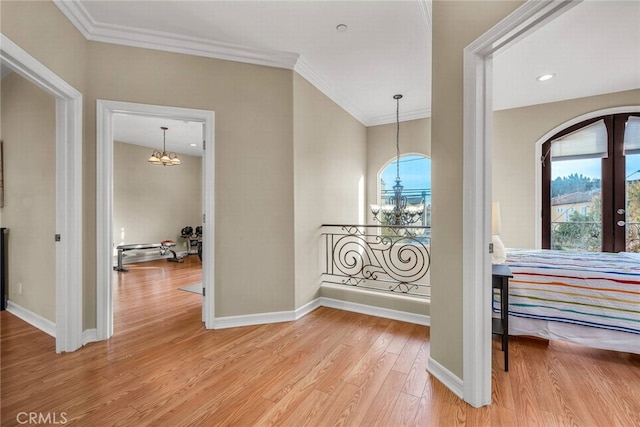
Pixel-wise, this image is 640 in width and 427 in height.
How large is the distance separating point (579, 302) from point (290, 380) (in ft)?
7.84

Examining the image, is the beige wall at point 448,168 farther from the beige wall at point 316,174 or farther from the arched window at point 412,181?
the arched window at point 412,181

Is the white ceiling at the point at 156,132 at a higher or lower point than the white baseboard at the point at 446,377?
higher

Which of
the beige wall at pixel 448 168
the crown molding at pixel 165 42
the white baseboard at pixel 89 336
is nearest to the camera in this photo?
the beige wall at pixel 448 168

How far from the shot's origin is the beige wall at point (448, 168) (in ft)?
5.80

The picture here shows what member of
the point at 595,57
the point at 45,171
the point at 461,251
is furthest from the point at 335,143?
the point at 45,171

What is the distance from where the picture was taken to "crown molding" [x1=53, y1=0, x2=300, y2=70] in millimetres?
2298

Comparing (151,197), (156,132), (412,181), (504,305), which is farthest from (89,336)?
(151,197)

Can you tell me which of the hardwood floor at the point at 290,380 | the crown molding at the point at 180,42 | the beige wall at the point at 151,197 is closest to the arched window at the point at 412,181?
the crown molding at the point at 180,42

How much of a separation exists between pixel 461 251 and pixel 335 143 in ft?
9.08

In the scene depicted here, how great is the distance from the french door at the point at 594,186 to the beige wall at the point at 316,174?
118 inches

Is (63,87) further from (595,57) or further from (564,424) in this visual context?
(595,57)

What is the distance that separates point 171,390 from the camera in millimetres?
1845

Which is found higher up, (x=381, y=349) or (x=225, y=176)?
(x=225, y=176)

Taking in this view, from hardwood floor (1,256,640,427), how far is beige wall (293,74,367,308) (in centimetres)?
79
